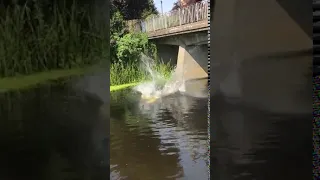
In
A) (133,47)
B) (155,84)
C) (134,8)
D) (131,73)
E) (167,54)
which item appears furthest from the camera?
(134,8)

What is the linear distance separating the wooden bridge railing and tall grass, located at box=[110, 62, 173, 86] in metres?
1.41

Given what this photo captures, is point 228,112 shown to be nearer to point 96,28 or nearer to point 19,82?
point 96,28

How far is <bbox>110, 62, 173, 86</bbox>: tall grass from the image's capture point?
1288cm

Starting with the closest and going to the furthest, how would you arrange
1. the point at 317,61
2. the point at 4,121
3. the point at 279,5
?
the point at 4,121 → the point at 279,5 → the point at 317,61

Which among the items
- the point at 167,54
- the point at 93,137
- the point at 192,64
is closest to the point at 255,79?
the point at 93,137

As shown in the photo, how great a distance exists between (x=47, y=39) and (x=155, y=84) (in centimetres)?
998

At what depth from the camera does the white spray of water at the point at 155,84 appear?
11688 millimetres

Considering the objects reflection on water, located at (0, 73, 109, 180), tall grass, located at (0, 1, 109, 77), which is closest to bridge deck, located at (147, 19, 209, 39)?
tall grass, located at (0, 1, 109, 77)

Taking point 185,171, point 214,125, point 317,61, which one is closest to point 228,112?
point 214,125

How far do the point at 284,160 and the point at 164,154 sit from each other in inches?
120

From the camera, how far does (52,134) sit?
8.05ft

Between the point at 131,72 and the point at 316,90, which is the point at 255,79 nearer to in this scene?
the point at 316,90

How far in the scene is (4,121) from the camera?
240 cm

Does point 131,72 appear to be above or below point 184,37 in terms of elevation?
below
